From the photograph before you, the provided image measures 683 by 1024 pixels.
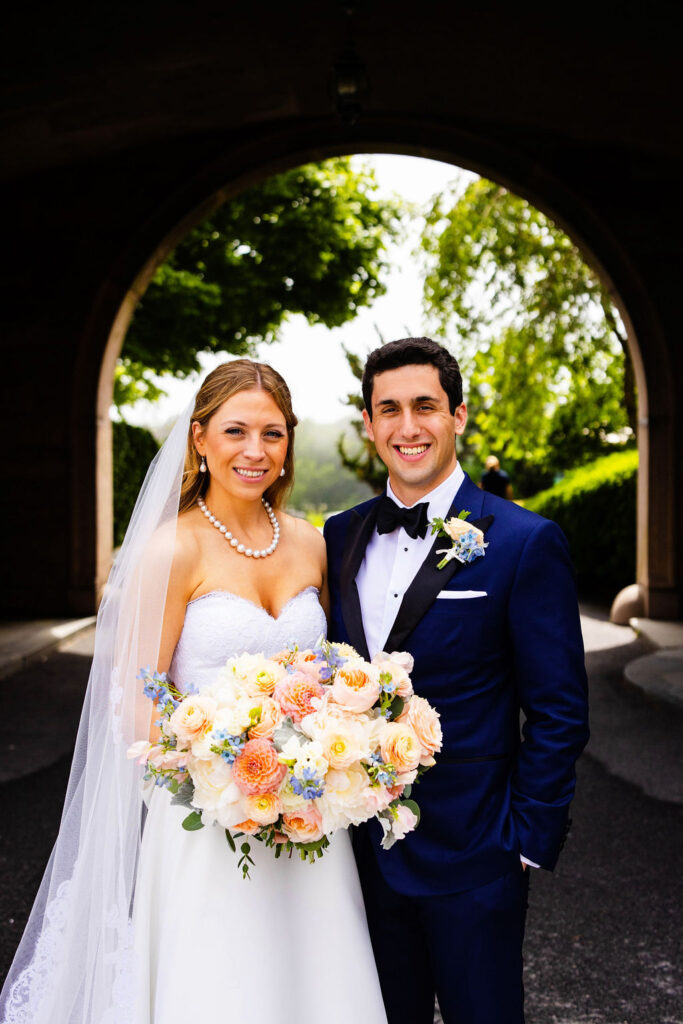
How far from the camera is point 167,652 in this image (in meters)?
2.47

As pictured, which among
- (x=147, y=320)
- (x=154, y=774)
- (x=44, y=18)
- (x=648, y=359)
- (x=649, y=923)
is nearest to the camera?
(x=154, y=774)

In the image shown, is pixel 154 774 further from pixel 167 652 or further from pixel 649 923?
pixel 649 923

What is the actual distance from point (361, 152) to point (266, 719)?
9.87 meters

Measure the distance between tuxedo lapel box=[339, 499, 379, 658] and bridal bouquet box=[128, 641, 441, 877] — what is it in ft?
1.09

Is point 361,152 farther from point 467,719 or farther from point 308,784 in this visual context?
point 308,784

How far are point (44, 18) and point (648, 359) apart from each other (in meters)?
7.02

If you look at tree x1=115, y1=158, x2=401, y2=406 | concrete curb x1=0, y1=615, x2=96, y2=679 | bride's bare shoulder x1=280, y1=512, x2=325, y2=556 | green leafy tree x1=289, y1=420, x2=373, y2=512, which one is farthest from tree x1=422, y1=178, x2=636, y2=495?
green leafy tree x1=289, y1=420, x2=373, y2=512

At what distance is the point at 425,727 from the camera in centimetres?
198

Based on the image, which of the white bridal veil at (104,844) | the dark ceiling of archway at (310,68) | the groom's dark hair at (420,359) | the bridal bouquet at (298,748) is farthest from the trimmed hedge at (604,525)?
the bridal bouquet at (298,748)

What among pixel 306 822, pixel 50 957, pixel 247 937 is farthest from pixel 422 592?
pixel 50 957

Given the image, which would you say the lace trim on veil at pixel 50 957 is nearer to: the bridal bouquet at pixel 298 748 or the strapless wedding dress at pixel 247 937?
the strapless wedding dress at pixel 247 937

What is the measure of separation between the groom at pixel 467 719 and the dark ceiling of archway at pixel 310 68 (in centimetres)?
597

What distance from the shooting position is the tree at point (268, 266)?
16.6m

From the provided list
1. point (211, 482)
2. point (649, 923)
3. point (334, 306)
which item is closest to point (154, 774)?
point (211, 482)
